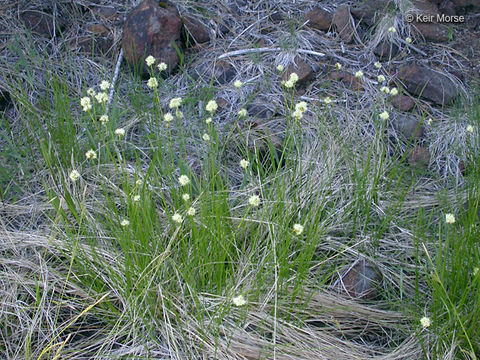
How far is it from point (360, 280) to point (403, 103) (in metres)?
1.44

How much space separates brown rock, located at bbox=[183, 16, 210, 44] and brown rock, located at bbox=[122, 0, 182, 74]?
5.1 inches

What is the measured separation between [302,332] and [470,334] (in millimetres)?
561

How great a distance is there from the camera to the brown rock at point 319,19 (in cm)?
345

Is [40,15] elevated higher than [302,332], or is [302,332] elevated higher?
[40,15]

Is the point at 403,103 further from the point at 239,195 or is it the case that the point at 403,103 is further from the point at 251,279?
the point at 251,279

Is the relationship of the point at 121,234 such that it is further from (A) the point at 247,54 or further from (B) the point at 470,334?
(A) the point at 247,54

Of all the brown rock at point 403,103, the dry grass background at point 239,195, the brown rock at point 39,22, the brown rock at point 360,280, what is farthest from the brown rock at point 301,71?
the brown rock at point 39,22

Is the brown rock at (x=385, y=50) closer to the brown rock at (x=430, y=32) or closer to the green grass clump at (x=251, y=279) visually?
the brown rock at (x=430, y=32)

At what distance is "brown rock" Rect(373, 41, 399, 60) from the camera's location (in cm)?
326

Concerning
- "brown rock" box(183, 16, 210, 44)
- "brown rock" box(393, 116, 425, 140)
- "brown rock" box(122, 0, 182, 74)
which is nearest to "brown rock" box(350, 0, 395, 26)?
"brown rock" box(393, 116, 425, 140)

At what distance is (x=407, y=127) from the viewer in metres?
2.82

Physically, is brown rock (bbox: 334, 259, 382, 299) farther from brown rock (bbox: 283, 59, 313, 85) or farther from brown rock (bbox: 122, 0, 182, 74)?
brown rock (bbox: 122, 0, 182, 74)

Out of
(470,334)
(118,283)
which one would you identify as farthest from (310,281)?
(118,283)

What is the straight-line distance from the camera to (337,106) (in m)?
2.99
